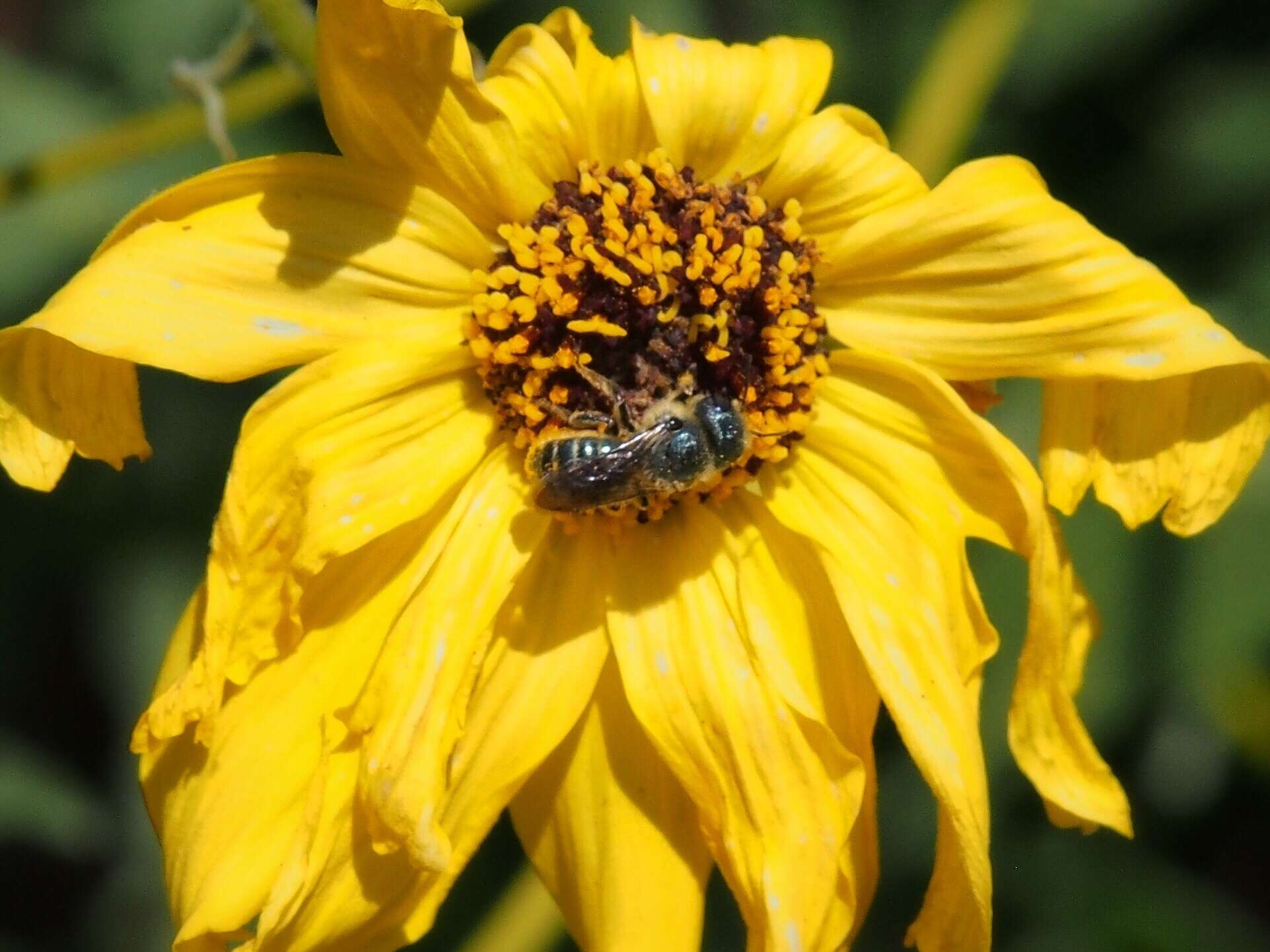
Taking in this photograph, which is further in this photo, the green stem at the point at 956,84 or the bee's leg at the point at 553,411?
the green stem at the point at 956,84

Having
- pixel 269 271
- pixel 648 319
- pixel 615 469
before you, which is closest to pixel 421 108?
pixel 269 271

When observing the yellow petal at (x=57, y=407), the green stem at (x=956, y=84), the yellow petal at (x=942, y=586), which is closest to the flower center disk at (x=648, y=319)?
the yellow petal at (x=942, y=586)

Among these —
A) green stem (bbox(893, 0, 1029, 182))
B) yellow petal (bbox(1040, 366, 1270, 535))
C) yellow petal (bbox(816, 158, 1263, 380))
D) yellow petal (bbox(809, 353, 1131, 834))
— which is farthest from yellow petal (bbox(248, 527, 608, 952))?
green stem (bbox(893, 0, 1029, 182))

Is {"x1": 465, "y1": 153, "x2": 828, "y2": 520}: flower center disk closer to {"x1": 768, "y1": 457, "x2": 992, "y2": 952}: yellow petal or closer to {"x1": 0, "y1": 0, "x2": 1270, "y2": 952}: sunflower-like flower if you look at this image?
{"x1": 0, "y1": 0, "x2": 1270, "y2": 952}: sunflower-like flower

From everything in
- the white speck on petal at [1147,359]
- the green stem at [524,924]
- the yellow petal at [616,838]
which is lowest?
the green stem at [524,924]

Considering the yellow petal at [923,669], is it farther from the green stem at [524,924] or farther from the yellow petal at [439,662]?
the green stem at [524,924]

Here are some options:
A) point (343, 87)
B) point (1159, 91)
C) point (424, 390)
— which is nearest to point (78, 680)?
point (424, 390)

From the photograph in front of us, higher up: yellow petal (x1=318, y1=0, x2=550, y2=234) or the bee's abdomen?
yellow petal (x1=318, y1=0, x2=550, y2=234)

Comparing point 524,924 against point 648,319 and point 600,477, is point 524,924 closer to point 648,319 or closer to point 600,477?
point 600,477
